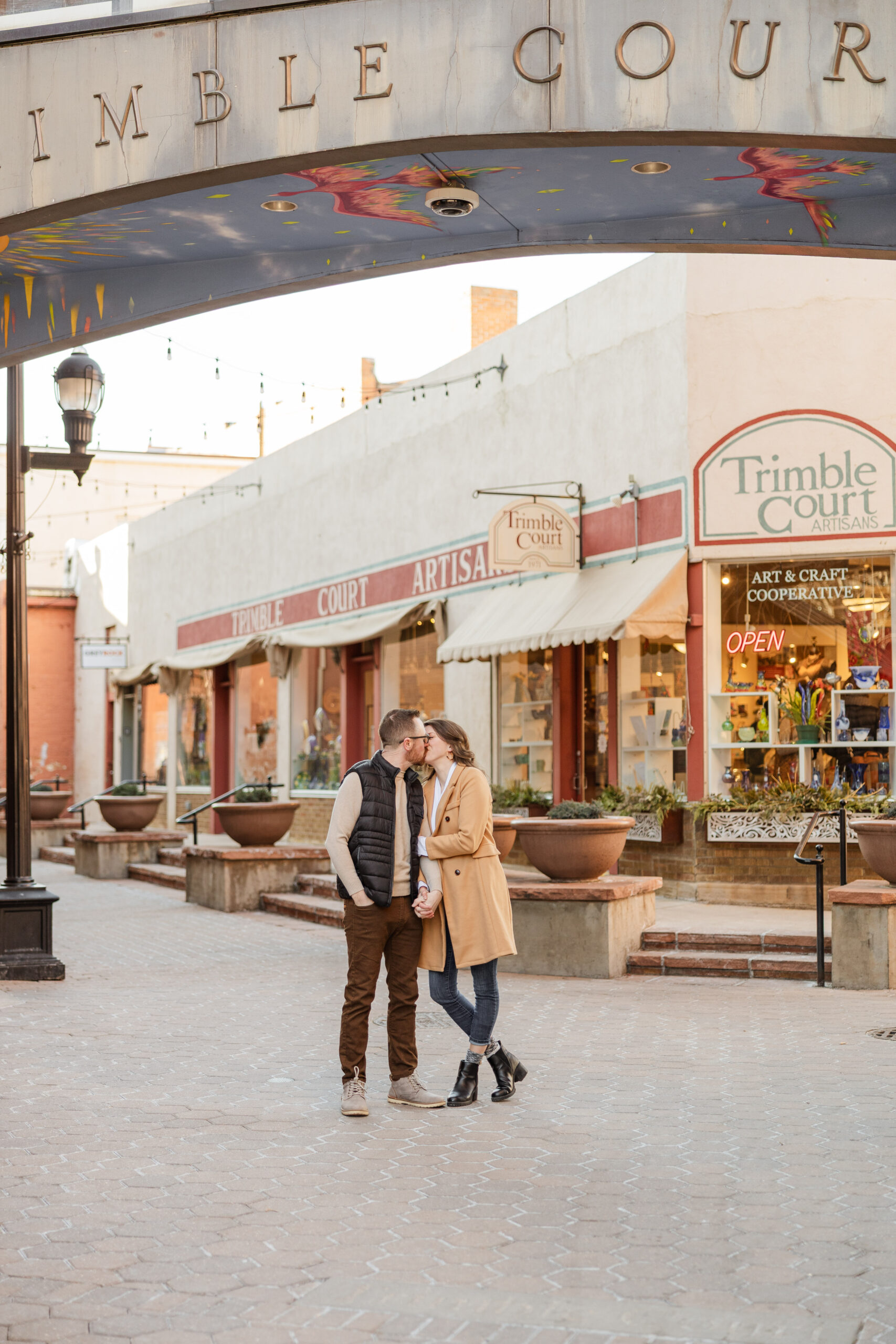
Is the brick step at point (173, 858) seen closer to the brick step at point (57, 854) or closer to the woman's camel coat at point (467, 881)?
the brick step at point (57, 854)

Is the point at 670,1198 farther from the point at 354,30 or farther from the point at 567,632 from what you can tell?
the point at 567,632

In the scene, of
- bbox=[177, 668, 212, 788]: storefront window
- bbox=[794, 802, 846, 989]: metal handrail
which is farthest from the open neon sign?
bbox=[177, 668, 212, 788]: storefront window

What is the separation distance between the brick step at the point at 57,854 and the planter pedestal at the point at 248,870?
789 centimetres

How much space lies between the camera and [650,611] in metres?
13.7

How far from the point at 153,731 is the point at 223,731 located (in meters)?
5.46

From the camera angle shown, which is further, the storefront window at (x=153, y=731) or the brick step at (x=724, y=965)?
the storefront window at (x=153, y=731)

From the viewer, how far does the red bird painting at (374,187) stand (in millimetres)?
4746

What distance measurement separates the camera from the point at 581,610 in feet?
48.4

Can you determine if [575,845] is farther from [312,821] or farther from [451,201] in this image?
[312,821]

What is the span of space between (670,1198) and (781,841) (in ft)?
27.7

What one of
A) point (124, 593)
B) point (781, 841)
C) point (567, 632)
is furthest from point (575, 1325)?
point (124, 593)

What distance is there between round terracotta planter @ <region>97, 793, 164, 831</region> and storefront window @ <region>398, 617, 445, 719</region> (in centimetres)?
479

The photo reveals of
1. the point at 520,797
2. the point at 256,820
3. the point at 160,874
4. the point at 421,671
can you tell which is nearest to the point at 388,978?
the point at 520,797

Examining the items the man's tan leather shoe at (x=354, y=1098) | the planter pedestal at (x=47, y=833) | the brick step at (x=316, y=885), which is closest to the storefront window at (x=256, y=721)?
the planter pedestal at (x=47, y=833)
